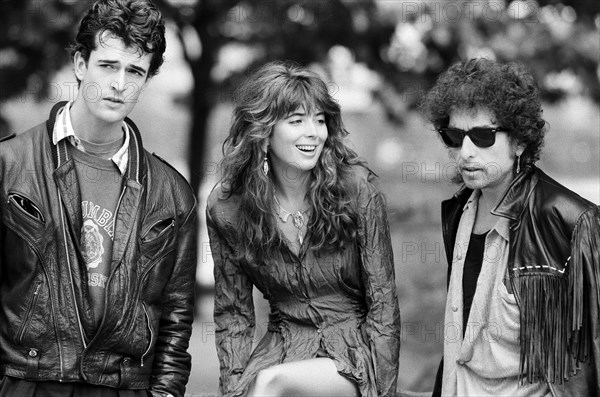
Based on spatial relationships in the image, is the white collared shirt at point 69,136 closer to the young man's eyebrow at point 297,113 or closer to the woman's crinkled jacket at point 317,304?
the woman's crinkled jacket at point 317,304

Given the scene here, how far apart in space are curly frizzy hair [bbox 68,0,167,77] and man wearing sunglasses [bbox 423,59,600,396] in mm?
1349

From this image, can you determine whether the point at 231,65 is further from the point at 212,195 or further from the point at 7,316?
the point at 7,316

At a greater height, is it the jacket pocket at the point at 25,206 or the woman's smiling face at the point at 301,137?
the woman's smiling face at the point at 301,137

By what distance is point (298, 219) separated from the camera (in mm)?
4781

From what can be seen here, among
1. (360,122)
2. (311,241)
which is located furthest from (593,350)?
(360,122)

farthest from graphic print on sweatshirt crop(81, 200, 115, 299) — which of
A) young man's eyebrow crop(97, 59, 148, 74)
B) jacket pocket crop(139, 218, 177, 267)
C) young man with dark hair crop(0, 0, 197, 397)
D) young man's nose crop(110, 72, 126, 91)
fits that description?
young man's eyebrow crop(97, 59, 148, 74)

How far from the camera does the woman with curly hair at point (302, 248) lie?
4.61 meters

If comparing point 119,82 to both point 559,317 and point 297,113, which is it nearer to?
point 297,113

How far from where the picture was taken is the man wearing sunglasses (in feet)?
13.6

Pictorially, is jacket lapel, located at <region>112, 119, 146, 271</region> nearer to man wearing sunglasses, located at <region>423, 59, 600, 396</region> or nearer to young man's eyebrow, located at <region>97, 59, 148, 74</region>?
young man's eyebrow, located at <region>97, 59, 148, 74</region>

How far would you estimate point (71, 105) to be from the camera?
14.8 feet

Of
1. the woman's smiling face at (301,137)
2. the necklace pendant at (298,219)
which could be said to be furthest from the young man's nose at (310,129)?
the necklace pendant at (298,219)

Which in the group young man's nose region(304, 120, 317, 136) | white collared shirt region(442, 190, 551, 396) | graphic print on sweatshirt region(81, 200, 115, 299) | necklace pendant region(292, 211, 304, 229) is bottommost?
white collared shirt region(442, 190, 551, 396)

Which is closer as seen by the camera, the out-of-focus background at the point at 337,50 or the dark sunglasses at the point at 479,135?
the dark sunglasses at the point at 479,135
